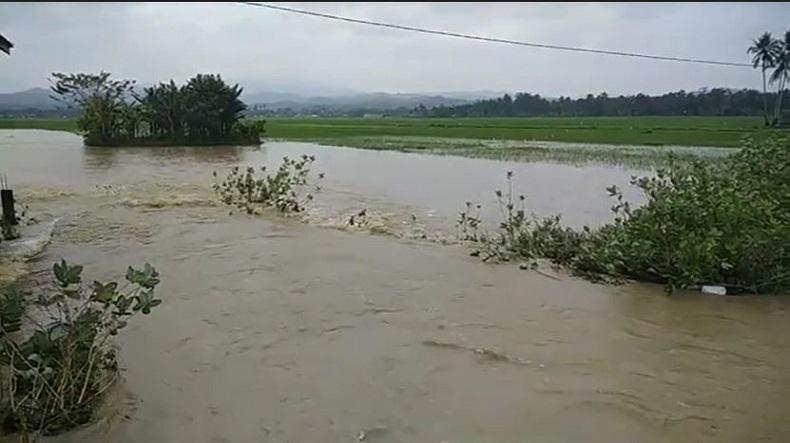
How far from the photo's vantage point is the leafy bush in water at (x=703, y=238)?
22.5ft

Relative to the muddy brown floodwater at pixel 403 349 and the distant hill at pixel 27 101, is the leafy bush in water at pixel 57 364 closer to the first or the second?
the muddy brown floodwater at pixel 403 349

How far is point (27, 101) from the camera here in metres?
17.7

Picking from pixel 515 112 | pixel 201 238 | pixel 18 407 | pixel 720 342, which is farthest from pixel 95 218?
pixel 515 112

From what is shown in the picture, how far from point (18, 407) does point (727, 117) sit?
50.0 metres

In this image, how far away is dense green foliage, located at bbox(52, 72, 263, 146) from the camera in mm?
28609

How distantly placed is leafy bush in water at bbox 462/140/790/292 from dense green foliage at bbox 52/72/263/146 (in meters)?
24.2

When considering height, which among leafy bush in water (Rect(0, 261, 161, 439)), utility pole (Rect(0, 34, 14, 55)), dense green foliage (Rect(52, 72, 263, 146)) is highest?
dense green foliage (Rect(52, 72, 263, 146))

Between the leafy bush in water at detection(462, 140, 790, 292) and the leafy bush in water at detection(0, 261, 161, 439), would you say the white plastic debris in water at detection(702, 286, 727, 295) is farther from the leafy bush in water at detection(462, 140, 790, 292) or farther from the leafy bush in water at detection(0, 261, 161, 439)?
the leafy bush in water at detection(0, 261, 161, 439)

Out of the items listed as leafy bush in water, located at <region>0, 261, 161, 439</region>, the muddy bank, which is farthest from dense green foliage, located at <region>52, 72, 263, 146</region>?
leafy bush in water, located at <region>0, 261, 161, 439</region>

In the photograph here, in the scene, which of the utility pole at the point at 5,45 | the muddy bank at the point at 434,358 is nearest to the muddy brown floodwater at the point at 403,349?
the muddy bank at the point at 434,358

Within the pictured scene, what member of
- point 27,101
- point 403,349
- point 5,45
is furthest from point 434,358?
point 27,101

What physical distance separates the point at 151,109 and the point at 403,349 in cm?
2662

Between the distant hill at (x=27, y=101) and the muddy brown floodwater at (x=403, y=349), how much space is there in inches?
95.2

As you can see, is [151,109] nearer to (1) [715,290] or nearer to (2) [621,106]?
(1) [715,290]
